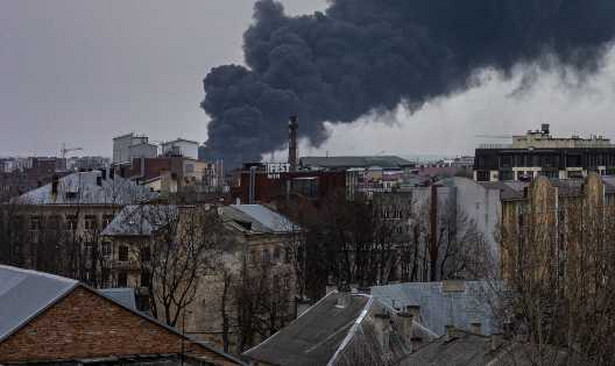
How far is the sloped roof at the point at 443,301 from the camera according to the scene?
1097 inches

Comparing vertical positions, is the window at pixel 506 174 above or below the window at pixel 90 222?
above

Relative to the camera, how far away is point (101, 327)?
16.6 meters

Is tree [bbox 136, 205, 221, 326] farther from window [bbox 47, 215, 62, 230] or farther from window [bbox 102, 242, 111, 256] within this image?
window [bbox 47, 215, 62, 230]

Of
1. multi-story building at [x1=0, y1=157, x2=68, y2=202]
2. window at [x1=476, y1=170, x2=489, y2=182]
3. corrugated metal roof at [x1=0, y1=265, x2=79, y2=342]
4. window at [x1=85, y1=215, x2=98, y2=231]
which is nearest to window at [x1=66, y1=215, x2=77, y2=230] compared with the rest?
window at [x1=85, y1=215, x2=98, y2=231]

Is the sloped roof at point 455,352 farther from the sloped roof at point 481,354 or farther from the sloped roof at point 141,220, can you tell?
the sloped roof at point 141,220

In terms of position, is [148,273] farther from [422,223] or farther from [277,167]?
[277,167]

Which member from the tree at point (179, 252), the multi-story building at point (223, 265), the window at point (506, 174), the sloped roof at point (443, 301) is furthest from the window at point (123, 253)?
the window at point (506, 174)

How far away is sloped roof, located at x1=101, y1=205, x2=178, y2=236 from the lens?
36812 millimetres

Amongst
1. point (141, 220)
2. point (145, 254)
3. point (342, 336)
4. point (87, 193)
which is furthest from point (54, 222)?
point (342, 336)

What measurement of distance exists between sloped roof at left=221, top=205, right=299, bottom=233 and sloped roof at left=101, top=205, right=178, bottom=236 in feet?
9.13

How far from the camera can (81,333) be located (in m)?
16.4

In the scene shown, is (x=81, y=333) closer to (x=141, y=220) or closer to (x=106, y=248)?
(x=141, y=220)

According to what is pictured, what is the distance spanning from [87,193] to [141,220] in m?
13.2

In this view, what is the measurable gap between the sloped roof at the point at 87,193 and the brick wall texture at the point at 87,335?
3161 centimetres
